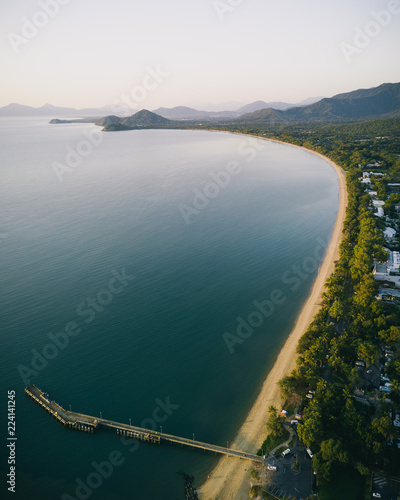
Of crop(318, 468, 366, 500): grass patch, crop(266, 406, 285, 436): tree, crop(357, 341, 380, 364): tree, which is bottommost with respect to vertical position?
crop(318, 468, 366, 500): grass patch

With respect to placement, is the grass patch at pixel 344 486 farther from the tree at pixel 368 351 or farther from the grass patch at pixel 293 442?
the tree at pixel 368 351

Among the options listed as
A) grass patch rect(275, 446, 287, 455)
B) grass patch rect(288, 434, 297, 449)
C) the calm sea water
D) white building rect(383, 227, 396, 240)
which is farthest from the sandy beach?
white building rect(383, 227, 396, 240)

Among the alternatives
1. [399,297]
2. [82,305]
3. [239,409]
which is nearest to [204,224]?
[82,305]

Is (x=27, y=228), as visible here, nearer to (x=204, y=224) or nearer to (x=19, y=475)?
(x=204, y=224)

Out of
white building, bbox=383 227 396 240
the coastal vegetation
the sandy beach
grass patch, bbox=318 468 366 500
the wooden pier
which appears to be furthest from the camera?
white building, bbox=383 227 396 240

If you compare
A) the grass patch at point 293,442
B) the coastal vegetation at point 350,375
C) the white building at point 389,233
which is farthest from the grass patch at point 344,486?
the white building at point 389,233

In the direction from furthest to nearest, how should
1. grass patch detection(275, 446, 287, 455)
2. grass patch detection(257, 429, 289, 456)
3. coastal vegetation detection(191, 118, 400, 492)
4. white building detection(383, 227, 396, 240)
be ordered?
white building detection(383, 227, 396, 240) < grass patch detection(257, 429, 289, 456) < grass patch detection(275, 446, 287, 455) < coastal vegetation detection(191, 118, 400, 492)

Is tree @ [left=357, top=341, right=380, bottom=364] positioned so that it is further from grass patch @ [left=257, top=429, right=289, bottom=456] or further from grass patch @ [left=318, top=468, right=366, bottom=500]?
grass patch @ [left=257, top=429, right=289, bottom=456]

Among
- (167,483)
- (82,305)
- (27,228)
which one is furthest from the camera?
(27,228)
